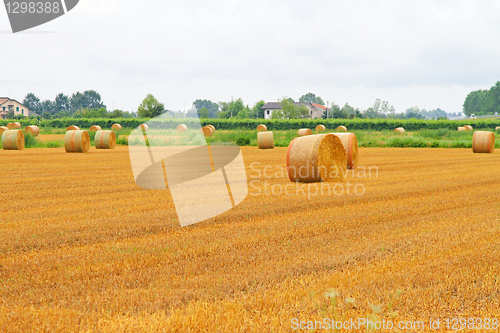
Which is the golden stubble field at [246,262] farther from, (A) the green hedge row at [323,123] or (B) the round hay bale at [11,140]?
(A) the green hedge row at [323,123]

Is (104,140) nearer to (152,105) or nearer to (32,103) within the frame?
(152,105)

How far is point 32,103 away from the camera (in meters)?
152

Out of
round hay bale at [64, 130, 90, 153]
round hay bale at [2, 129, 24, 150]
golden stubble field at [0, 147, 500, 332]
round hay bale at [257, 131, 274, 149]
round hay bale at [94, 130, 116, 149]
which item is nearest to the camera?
golden stubble field at [0, 147, 500, 332]

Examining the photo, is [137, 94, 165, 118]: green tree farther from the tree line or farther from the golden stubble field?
the tree line

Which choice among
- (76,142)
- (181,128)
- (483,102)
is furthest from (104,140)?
(483,102)

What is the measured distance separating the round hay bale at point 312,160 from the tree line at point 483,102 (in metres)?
157

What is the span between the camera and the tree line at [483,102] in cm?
15188

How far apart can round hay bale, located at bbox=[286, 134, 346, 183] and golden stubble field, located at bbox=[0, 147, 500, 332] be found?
8.56ft

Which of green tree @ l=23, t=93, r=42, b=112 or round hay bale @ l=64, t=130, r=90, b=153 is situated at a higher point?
green tree @ l=23, t=93, r=42, b=112

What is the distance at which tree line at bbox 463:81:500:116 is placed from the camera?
151875 millimetres

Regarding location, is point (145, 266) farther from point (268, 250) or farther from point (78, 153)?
point (78, 153)

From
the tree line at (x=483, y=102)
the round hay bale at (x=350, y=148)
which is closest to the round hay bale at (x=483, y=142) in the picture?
the round hay bale at (x=350, y=148)

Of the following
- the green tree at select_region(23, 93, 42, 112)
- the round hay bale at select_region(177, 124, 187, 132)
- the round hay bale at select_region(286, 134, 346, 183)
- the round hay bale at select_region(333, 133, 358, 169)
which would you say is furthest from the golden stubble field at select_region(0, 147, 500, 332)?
the green tree at select_region(23, 93, 42, 112)

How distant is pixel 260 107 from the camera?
434 feet
